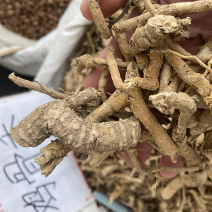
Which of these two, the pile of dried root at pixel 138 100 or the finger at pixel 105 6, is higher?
the finger at pixel 105 6

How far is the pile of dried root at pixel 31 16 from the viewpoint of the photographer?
1.82 metres

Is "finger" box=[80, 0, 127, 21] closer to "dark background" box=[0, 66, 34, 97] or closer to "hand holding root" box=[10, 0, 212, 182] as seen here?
"hand holding root" box=[10, 0, 212, 182]

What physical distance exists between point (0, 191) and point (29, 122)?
2.33ft

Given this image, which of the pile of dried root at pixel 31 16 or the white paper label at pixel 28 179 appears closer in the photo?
the white paper label at pixel 28 179

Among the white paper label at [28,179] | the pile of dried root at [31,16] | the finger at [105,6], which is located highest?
the pile of dried root at [31,16]

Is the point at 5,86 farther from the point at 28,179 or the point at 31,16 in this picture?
the point at 28,179

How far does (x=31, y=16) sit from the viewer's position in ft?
6.11

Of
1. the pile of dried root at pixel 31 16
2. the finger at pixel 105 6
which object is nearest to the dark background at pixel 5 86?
the pile of dried root at pixel 31 16

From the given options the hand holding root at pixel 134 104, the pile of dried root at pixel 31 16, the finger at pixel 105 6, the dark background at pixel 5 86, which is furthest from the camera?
the pile of dried root at pixel 31 16

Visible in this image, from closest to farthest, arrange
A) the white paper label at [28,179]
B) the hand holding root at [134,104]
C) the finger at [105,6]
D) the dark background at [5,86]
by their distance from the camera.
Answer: the hand holding root at [134,104] < the finger at [105,6] < the white paper label at [28,179] < the dark background at [5,86]

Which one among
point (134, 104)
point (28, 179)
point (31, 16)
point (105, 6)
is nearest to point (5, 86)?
point (31, 16)

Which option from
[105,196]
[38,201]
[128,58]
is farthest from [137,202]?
[128,58]

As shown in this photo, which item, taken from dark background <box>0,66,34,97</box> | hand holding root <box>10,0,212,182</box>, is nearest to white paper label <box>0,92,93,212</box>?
dark background <box>0,66,34,97</box>

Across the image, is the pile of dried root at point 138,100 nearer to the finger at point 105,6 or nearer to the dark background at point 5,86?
the finger at point 105,6
